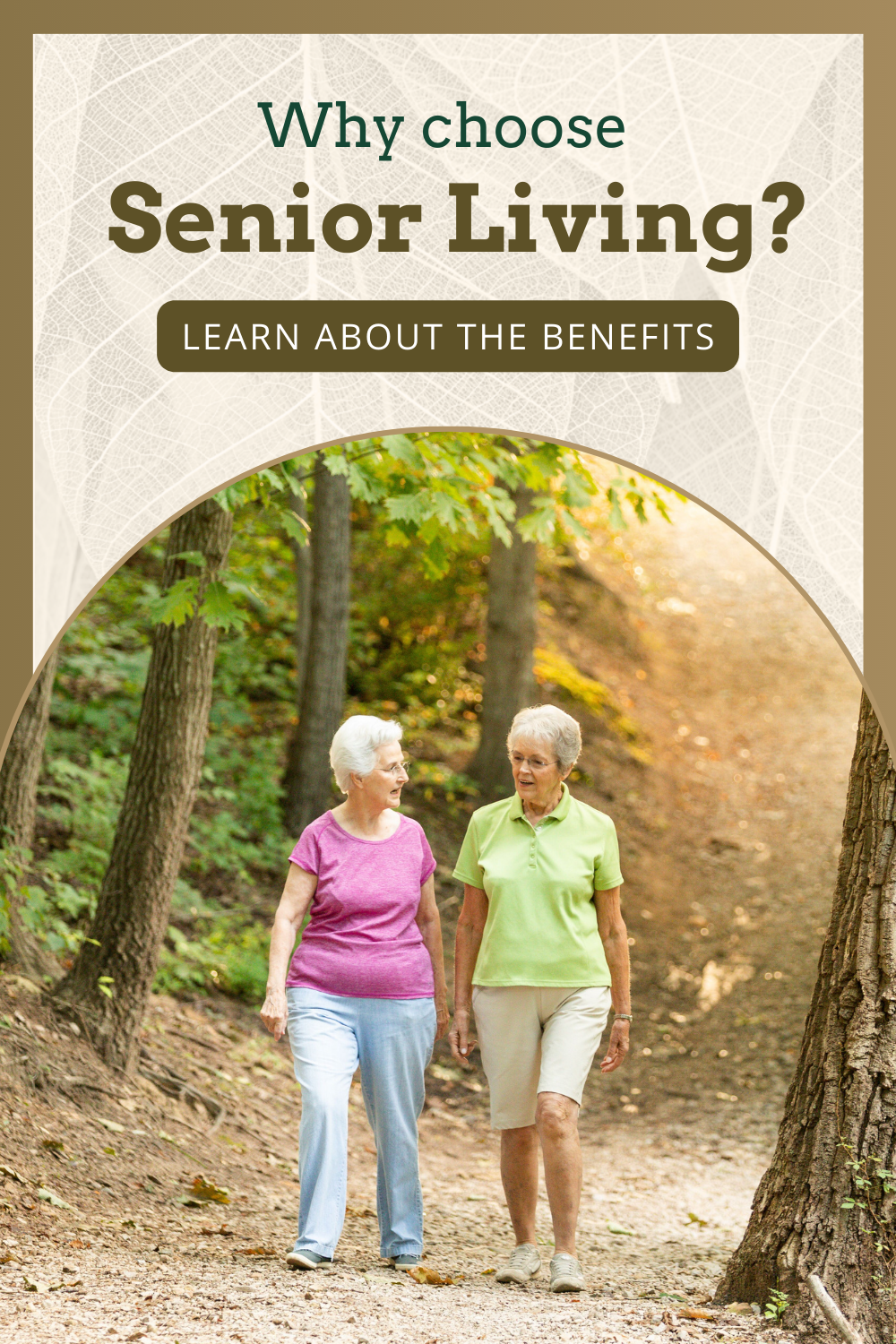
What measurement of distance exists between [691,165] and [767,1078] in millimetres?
5745

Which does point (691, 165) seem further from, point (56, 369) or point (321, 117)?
point (56, 369)

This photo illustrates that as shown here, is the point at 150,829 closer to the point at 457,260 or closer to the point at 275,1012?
the point at 275,1012

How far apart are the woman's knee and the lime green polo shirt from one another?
35 cm

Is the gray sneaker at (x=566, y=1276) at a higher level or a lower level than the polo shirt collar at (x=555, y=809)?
lower

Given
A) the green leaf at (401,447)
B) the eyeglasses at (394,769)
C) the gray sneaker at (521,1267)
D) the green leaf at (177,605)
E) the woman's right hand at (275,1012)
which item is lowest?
the gray sneaker at (521,1267)

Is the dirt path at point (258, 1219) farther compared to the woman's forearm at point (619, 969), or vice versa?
the woman's forearm at point (619, 969)

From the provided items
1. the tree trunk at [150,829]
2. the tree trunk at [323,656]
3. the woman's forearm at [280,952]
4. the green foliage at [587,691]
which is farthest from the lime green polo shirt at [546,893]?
the green foliage at [587,691]

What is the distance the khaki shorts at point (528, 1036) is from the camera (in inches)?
146

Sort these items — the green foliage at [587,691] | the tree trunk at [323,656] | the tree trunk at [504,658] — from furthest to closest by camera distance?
the green foliage at [587,691] < the tree trunk at [504,658] < the tree trunk at [323,656]

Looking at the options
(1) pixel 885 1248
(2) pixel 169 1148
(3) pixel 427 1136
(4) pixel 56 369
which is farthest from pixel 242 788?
(1) pixel 885 1248

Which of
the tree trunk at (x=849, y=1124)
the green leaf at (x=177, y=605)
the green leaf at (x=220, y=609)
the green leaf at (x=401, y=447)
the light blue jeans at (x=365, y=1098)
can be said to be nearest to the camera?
the tree trunk at (x=849, y=1124)

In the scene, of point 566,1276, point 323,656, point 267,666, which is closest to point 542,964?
point 566,1276

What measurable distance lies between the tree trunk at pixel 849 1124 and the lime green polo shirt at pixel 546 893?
2.37 ft

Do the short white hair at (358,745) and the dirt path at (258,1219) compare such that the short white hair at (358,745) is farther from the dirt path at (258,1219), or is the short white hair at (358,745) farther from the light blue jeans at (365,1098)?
the dirt path at (258,1219)
